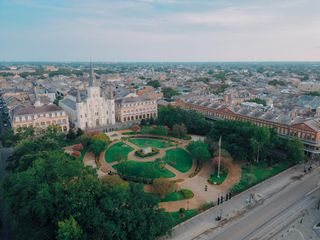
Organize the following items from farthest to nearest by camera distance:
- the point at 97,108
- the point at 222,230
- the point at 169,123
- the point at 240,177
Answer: the point at 97,108, the point at 169,123, the point at 240,177, the point at 222,230

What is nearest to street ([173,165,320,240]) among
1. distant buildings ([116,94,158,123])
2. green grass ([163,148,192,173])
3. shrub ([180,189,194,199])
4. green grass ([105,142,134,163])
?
shrub ([180,189,194,199])

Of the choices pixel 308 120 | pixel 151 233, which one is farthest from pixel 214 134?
pixel 151 233

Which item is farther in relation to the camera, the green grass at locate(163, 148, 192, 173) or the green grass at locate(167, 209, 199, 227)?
the green grass at locate(163, 148, 192, 173)

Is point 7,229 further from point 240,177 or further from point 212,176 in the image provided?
point 240,177

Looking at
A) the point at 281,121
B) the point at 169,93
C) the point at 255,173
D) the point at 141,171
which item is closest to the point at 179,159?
the point at 141,171

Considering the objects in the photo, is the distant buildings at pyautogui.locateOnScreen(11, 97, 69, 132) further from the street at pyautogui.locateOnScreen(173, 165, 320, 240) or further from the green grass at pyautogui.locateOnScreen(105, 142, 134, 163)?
the street at pyautogui.locateOnScreen(173, 165, 320, 240)

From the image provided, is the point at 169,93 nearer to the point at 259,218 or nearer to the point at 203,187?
the point at 203,187

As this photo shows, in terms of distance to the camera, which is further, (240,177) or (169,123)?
(169,123)
